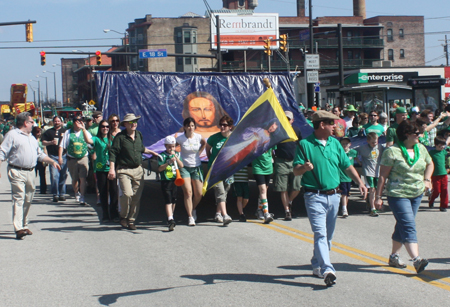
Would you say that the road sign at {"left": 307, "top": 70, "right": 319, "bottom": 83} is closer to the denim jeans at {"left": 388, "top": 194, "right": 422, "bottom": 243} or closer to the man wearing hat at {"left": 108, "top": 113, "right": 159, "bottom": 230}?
the man wearing hat at {"left": 108, "top": 113, "right": 159, "bottom": 230}

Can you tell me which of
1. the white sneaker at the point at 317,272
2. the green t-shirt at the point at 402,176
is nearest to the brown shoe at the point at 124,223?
the white sneaker at the point at 317,272

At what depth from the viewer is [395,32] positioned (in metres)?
89.5

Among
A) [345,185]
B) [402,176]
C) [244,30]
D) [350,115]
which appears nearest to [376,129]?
[345,185]

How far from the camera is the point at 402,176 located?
21.3ft

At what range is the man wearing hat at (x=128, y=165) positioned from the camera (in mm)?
9547

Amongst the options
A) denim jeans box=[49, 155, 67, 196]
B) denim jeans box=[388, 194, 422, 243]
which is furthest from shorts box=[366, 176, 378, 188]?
denim jeans box=[49, 155, 67, 196]

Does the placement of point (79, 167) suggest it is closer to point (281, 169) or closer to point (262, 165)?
point (262, 165)

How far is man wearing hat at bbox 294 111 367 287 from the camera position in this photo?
19.9 feet

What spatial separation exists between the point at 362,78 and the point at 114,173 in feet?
133

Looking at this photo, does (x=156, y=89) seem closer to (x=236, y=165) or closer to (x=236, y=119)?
(x=236, y=119)

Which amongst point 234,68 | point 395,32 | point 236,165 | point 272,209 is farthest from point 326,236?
point 395,32

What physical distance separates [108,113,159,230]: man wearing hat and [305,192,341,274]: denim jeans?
4219mm

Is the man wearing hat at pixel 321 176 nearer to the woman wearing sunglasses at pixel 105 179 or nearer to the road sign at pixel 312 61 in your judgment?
the woman wearing sunglasses at pixel 105 179

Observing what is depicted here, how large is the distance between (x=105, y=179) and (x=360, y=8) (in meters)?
88.2
